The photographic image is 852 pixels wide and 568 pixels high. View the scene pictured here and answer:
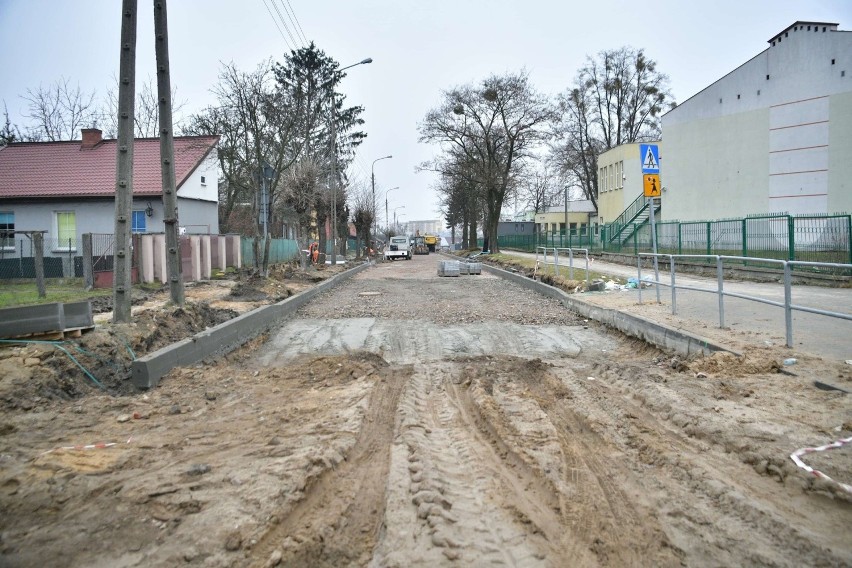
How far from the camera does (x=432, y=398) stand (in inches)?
271

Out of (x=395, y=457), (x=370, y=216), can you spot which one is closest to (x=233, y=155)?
(x=395, y=457)

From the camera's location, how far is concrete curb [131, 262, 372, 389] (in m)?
7.25

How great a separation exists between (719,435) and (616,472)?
1182mm

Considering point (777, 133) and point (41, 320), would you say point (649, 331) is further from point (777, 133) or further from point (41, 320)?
point (777, 133)

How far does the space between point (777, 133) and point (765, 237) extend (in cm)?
1255

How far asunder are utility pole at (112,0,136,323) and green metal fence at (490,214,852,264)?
17290mm

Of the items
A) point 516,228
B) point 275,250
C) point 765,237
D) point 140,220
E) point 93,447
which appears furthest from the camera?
point 516,228

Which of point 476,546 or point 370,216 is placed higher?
point 370,216

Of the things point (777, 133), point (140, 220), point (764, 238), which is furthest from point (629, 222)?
point (140, 220)

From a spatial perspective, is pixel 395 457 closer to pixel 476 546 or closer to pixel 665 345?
pixel 476 546

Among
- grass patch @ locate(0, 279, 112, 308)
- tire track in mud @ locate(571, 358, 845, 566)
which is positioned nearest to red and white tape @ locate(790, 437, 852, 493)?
tire track in mud @ locate(571, 358, 845, 566)

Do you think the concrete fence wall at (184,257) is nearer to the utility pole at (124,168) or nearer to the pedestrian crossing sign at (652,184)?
the utility pole at (124,168)

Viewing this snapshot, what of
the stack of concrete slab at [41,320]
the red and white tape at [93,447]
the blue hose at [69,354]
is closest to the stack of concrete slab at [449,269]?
the stack of concrete slab at [41,320]

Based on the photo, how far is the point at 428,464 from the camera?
4.77 metres
